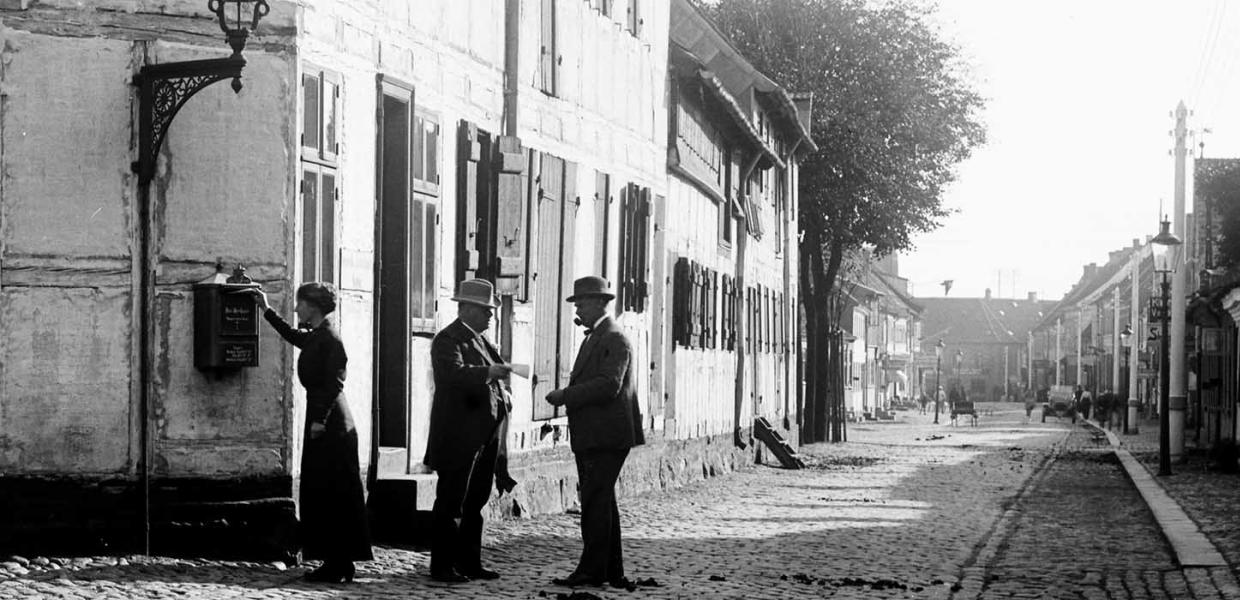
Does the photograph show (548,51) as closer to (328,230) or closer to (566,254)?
(566,254)

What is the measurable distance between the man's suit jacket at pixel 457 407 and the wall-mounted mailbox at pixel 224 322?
1322mm

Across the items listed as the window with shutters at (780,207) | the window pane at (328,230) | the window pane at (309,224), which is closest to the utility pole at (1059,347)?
the window with shutters at (780,207)

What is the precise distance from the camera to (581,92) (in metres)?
19.1

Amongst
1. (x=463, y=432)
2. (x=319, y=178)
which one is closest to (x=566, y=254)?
(x=319, y=178)

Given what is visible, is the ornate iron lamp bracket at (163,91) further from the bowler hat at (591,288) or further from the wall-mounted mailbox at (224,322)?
the bowler hat at (591,288)

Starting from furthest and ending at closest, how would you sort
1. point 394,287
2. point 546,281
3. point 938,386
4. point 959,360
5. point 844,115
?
1. point 959,360
2. point 938,386
3. point 844,115
4. point 546,281
5. point 394,287

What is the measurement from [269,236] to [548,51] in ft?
20.6

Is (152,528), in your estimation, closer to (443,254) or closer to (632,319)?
(443,254)

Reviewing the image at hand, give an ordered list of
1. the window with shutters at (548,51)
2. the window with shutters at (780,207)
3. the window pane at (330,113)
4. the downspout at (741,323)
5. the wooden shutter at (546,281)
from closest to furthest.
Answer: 1. the window pane at (330,113)
2. the wooden shutter at (546,281)
3. the window with shutters at (548,51)
4. the downspout at (741,323)
5. the window with shutters at (780,207)

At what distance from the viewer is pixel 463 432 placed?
11.3 meters

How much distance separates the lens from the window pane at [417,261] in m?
14.4

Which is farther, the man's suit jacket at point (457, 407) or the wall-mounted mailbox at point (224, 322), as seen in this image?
the wall-mounted mailbox at point (224, 322)

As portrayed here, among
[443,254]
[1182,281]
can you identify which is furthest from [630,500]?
[1182,281]

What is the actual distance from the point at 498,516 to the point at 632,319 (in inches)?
237
